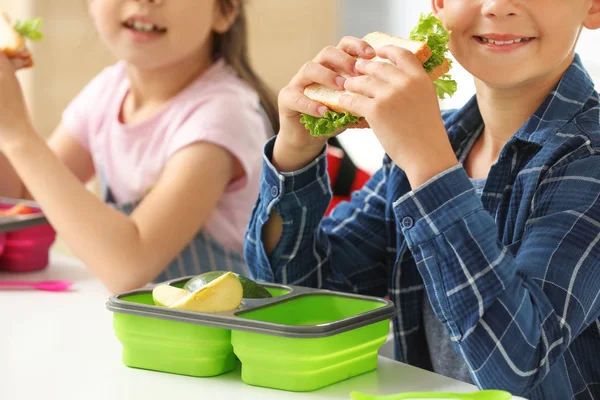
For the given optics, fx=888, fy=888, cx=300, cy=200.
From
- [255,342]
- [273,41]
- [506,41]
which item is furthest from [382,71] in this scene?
[273,41]

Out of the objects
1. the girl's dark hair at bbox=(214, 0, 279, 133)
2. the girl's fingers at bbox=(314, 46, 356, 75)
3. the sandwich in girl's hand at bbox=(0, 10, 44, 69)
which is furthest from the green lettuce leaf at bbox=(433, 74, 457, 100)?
the sandwich in girl's hand at bbox=(0, 10, 44, 69)

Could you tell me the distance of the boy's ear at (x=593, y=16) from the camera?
1.25m

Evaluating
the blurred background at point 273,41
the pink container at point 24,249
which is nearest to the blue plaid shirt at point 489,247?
the pink container at point 24,249

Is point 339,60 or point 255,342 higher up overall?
point 339,60

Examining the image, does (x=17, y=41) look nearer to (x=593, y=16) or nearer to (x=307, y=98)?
(x=307, y=98)

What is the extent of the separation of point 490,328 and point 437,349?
0.37 meters

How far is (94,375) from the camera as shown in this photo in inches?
41.5

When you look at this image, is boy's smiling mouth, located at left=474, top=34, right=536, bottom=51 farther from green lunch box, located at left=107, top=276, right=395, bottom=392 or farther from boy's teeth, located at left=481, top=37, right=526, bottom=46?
green lunch box, located at left=107, top=276, right=395, bottom=392

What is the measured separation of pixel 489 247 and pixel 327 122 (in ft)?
0.90

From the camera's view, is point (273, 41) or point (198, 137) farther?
point (273, 41)

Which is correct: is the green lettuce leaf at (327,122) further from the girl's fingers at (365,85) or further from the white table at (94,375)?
the white table at (94,375)

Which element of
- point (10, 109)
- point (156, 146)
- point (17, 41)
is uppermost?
point (17, 41)

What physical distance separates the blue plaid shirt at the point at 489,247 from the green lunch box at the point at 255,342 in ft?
0.37

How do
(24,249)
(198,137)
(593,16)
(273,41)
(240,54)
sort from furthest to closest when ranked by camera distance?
(273,41) → (240,54) → (198,137) → (24,249) → (593,16)
